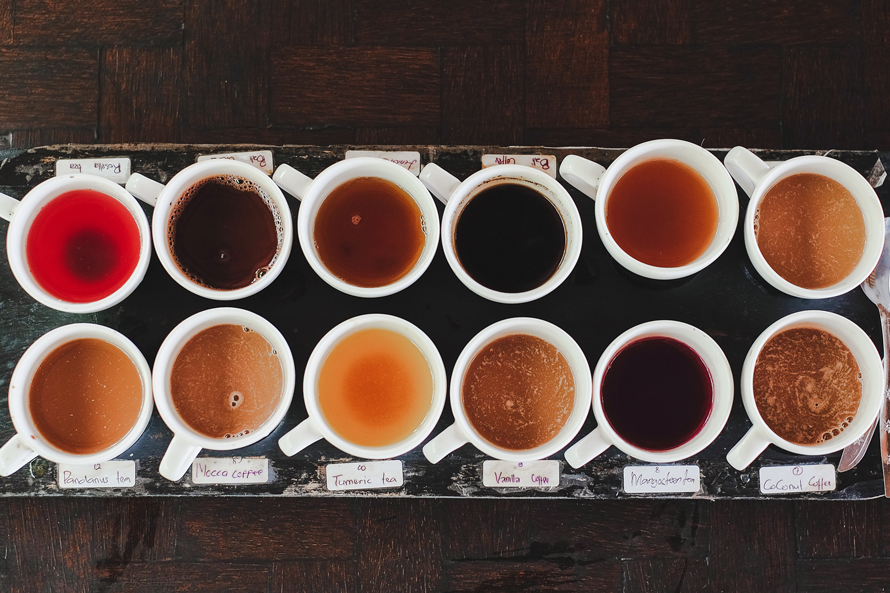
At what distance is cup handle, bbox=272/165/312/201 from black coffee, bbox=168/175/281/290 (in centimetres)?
6

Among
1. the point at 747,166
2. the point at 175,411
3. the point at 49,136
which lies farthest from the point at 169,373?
the point at 747,166

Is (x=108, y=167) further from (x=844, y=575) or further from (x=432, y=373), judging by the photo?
(x=844, y=575)

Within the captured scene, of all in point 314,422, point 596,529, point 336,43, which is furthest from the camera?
point 336,43

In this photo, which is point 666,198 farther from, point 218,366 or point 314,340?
point 218,366

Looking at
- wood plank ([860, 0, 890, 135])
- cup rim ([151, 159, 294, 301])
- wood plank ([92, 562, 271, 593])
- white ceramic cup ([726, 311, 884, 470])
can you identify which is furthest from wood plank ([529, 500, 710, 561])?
wood plank ([860, 0, 890, 135])

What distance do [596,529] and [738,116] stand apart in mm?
1033

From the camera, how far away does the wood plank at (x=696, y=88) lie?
135cm

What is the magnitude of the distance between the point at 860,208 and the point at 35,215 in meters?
1.42

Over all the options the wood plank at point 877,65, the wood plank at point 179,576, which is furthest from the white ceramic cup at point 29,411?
the wood plank at point 877,65

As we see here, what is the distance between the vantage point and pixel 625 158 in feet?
3.14

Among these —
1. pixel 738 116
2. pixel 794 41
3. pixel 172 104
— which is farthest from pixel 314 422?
pixel 794 41

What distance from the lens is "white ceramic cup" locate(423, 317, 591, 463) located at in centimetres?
90

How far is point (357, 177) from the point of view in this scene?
3.30ft

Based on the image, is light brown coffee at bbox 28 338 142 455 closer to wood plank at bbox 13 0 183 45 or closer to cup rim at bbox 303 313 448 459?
cup rim at bbox 303 313 448 459
